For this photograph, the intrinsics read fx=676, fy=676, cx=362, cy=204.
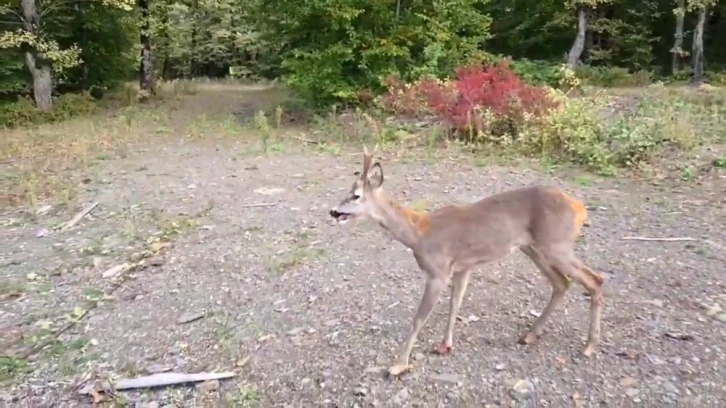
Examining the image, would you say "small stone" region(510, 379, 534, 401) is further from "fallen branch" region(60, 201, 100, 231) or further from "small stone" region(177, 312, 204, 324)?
"fallen branch" region(60, 201, 100, 231)

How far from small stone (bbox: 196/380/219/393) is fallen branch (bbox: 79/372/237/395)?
0.03 metres

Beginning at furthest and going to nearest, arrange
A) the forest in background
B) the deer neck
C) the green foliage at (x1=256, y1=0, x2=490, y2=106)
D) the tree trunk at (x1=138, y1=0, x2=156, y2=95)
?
the tree trunk at (x1=138, y1=0, x2=156, y2=95) < the forest in background < the green foliage at (x1=256, y1=0, x2=490, y2=106) < the deer neck

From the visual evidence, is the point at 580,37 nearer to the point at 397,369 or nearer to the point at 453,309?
the point at 453,309

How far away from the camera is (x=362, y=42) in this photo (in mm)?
13930

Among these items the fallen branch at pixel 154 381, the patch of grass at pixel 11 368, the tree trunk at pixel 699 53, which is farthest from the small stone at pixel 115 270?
the tree trunk at pixel 699 53

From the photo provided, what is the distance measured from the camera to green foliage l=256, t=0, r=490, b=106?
1365 centimetres

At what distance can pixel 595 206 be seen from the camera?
7027 mm

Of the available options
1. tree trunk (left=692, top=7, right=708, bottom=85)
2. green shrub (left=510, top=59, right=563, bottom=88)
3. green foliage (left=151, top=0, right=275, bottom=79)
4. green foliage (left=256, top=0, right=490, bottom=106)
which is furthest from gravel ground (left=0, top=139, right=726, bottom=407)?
green foliage (left=151, top=0, right=275, bottom=79)

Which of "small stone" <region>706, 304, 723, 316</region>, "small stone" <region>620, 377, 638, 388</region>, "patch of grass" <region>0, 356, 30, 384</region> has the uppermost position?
"small stone" <region>706, 304, 723, 316</region>

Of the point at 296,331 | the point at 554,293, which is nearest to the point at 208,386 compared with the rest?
the point at 296,331

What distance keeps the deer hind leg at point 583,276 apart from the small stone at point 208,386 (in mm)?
1963

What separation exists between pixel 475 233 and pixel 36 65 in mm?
15199

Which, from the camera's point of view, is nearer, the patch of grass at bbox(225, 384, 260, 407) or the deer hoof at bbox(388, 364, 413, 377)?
the patch of grass at bbox(225, 384, 260, 407)

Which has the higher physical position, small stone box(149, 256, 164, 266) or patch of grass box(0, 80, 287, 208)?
patch of grass box(0, 80, 287, 208)
